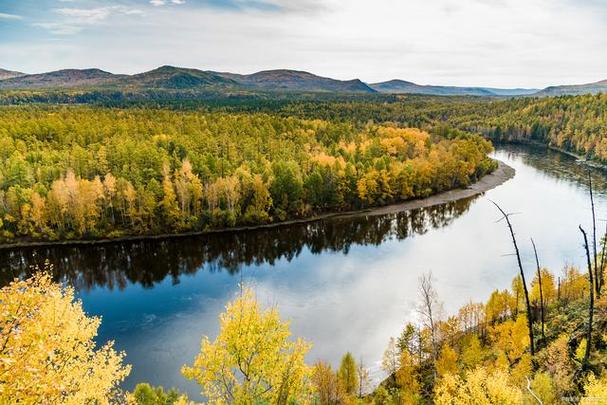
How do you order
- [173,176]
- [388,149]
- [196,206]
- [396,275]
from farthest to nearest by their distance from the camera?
1. [388,149]
2. [173,176]
3. [196,206]
4. [396,275]

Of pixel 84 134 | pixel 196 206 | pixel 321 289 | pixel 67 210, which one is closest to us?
pixel 321 289

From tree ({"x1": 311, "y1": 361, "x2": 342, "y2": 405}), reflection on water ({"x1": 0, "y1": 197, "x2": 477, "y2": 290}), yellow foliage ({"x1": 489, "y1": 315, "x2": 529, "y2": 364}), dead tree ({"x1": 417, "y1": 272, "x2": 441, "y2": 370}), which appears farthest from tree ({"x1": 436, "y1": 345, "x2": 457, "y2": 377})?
reflection on water ({"x1": 0, "y1": 197, "x2": 477, "y2": 290})

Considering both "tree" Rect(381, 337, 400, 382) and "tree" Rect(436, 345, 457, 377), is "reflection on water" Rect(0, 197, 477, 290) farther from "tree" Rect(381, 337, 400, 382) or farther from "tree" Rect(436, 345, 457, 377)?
"tree" Rect(436, 345, 457, 377)

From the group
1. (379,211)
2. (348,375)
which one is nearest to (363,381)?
(348,375)

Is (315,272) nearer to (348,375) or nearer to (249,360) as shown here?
(348,375)

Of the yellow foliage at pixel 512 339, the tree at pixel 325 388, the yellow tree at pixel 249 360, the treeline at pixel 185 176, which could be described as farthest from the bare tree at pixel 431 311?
the treeline at pixel 185 176

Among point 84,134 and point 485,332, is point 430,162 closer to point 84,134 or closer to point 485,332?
point 485,332

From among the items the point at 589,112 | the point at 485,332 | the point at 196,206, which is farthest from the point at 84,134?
the point at 589,112
